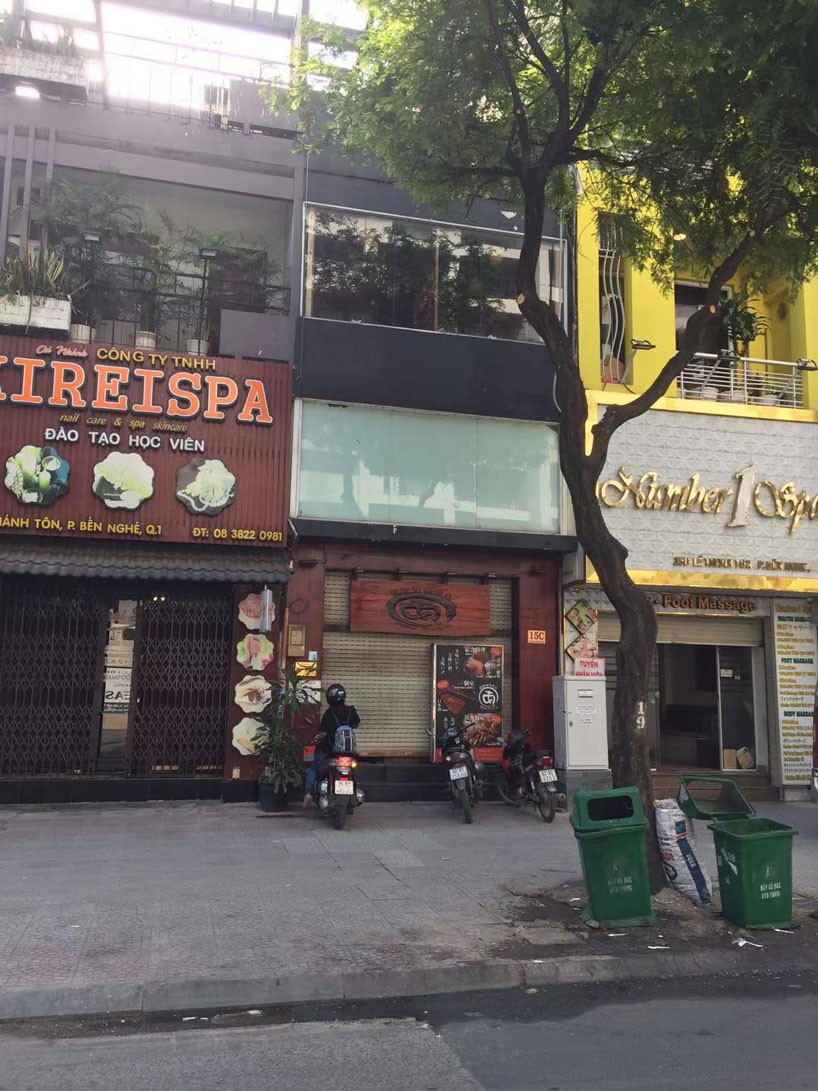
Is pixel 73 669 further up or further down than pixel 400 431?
further down

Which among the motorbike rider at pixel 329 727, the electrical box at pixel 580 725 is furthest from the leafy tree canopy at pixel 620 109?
the motorbike rider at pixel 329 727

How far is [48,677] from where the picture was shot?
11.8m

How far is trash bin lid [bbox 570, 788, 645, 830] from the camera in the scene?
6.79 metres

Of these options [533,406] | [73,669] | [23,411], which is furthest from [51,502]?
[533,406]

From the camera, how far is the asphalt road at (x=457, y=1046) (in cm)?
427

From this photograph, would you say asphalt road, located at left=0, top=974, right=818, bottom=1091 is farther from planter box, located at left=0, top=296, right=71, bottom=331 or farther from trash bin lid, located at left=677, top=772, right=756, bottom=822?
planter box, located at left=0, top=296, right=71, bottom=331

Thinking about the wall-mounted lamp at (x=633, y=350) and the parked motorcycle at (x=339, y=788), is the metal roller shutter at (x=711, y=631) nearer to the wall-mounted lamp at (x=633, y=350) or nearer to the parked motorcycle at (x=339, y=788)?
the wall-mounted lamp at (x=633, y=350)

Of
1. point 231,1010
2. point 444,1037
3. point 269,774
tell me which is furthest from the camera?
point 269,774

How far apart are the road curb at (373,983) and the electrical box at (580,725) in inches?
239

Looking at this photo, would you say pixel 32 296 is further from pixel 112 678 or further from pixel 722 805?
pixel 722 805

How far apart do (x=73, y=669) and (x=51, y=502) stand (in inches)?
90.5

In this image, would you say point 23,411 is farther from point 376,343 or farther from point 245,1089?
point 245,1089

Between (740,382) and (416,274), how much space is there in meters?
5.76

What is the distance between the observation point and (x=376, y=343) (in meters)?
12.9
